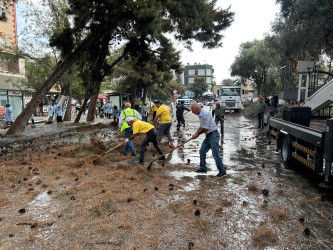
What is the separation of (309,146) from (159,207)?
336 centimetres

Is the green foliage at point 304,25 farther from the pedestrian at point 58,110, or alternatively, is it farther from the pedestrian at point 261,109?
the pedestrian at point 58,110

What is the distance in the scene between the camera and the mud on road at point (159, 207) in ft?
11.1

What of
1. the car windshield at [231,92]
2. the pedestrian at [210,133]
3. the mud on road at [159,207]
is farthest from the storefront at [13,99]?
the pedestrian at [210,133]

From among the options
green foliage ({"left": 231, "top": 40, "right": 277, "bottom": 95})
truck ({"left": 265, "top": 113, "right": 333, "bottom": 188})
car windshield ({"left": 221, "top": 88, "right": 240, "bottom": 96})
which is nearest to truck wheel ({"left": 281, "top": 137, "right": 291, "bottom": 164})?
truck ({"left": 265, "top": 113, "right": 333, "bottom": 188})

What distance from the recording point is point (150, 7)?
33.6 ft

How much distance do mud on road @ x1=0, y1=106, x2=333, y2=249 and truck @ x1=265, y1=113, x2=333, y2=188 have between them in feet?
1.46

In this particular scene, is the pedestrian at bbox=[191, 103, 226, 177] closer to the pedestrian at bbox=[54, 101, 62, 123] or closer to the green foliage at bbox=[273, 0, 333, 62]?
the green foliage at bbox=[273, 0, 333, 62]

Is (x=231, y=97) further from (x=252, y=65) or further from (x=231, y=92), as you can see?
(x=252, y=65)

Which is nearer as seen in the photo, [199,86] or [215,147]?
[215,147]

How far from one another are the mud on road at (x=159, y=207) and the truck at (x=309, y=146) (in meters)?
0.44

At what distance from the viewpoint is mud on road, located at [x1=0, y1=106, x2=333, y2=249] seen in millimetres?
3375

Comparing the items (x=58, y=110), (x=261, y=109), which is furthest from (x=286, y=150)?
(x=58, y=110)

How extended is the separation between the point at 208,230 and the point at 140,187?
2060 mm

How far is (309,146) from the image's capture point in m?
5.36
